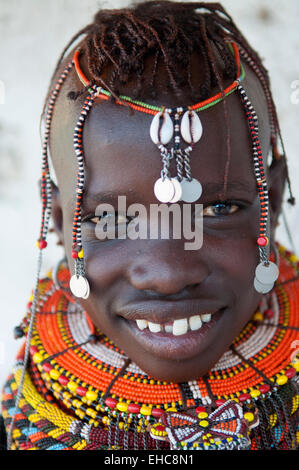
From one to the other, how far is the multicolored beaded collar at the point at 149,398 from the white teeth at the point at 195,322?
0.61 ft

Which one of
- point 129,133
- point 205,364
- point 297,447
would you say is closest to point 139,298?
point 205,364

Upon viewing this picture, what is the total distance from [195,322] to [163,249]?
0.21 metres

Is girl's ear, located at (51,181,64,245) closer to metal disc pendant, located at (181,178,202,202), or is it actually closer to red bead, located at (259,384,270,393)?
metal disc pendant, located at (181,178,202,202)

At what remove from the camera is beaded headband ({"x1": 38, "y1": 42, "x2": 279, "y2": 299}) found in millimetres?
1121

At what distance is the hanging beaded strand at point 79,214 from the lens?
122 centimetres

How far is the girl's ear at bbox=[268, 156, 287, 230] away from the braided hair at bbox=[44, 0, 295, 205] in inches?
14.6

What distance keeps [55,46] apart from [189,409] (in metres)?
1.88

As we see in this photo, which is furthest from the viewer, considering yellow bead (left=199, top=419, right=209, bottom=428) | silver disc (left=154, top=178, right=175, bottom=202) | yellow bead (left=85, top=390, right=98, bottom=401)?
yellow bead (left=85, top=390, right=98, bottom=401)

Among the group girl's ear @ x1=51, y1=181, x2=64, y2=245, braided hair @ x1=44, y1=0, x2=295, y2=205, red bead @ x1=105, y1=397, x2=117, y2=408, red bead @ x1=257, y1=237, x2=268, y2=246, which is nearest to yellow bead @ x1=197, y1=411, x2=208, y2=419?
red bead @ x1=105, y1=397, x2=117, y2=408

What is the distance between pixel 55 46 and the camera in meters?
2.50

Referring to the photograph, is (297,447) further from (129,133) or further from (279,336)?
(129,133)

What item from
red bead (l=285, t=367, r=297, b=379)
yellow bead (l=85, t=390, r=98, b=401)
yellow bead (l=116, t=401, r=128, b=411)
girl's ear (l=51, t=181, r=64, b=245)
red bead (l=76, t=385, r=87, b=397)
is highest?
girl's ear (l=51, t=181, r=64, b=245)

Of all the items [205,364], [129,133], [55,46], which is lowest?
[205,364]

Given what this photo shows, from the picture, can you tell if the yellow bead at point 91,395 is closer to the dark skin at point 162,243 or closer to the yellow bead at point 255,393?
the dark skin at point 162,243
